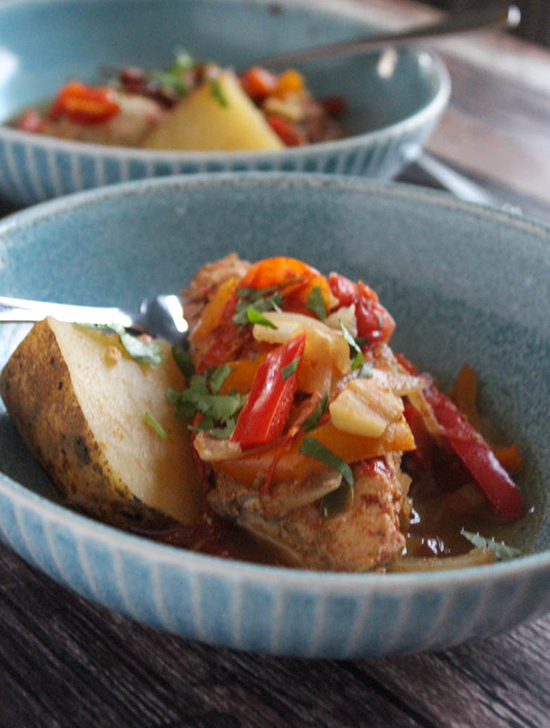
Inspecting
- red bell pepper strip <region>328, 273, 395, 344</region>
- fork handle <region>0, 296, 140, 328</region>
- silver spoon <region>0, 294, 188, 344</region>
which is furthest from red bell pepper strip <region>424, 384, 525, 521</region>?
fork handle <region>0, 296, 140, 328</region>

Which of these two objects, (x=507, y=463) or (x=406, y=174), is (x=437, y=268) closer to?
(x=507, y=463)

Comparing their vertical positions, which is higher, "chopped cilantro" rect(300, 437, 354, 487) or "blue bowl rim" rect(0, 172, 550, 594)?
"blue bowl rim" rect(0, 172, 550, 594)

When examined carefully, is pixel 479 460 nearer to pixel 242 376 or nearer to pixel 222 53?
pixel 242 376

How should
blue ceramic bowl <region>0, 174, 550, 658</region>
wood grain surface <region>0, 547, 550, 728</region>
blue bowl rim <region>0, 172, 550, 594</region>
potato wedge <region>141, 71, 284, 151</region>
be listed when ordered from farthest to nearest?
1. potato wedge <region>141, 71, 284, 151</region>
2. wood grain surface <region>0, 547, 550, 728</region>
3. blue ceramic bowl <region>0, 174, 550, 658</region>
4. blue bowl rim <region>0, 172, 550, 594</region>

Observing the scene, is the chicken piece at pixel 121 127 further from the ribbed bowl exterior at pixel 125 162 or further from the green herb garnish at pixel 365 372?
the green herb garnish at pixel 365 372

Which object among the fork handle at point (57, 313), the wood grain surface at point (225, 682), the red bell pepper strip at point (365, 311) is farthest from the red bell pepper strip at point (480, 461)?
the fork handle at point (57, 313)

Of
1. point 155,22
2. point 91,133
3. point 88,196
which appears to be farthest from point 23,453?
point 155,22

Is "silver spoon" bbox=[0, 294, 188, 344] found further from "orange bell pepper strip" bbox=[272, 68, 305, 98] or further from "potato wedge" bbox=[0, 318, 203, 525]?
"orange bell pepper strip" bbox=[272, 68, 305, 98]

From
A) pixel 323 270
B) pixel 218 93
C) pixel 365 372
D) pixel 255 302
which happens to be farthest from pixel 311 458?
pixel 218 93
